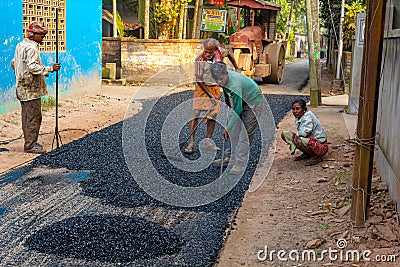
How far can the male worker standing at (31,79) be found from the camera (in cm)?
730

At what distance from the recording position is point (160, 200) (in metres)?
5.45

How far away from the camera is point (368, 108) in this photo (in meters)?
4.48

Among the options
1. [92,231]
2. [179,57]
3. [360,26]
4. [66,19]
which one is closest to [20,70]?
[92,231]

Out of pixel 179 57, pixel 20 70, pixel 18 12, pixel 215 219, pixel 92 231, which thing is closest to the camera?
pixel 92 231

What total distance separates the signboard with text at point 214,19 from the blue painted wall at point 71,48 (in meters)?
4.44

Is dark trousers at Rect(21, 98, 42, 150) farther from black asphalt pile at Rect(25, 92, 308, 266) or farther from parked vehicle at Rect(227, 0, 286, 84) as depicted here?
parked vehicle at Rect(227, 0, 286, 84)

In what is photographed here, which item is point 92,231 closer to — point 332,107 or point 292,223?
point 292,223

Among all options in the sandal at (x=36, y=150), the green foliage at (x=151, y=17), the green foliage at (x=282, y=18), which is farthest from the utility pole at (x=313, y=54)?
the green foliage at (x=282, y=18)

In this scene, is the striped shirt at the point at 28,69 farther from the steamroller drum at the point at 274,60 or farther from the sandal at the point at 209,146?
the steamroller drum at the point at 274,60

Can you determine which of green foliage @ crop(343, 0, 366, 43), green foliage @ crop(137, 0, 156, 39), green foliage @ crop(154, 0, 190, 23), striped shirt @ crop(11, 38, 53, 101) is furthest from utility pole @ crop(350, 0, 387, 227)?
green foliage @ crop(137, 0, 156, 39)

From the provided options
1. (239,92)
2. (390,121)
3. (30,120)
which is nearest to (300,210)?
(390,121)

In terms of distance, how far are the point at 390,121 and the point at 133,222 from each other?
2639 millimetres

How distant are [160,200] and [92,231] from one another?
113 cm

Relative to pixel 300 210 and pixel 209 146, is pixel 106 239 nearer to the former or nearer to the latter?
pixel 300 210
